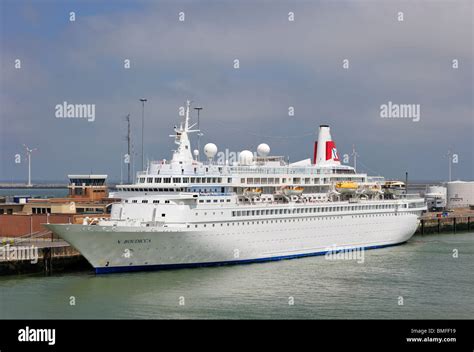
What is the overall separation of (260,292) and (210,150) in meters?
12.4

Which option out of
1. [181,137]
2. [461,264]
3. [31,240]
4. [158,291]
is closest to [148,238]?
[158,291]

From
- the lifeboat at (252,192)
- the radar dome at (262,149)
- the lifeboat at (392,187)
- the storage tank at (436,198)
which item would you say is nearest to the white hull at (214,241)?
the lifeboat at (252,192)

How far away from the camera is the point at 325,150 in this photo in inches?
2018

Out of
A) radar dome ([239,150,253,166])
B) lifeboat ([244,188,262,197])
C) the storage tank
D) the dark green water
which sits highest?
radar dome ([239,150,253,166])

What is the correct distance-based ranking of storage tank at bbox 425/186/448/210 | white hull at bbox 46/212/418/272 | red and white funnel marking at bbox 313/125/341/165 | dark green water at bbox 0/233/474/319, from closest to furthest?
dark green water at bbox 0/233/474/319, white hull at bbox 46/212/418/272, red and white funnel marking at bbox 313/125/341/165, storage tank at bbox 425/186/448/210

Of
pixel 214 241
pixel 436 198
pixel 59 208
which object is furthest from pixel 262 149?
pixel 436 198

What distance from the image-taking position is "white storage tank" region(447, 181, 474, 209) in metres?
84.4

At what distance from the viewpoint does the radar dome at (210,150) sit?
41.6m

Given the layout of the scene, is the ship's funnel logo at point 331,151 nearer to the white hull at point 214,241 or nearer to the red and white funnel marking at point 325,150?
the red and white funnel marking at point 325,150

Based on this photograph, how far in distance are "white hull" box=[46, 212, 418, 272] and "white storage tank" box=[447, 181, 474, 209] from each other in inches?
1598

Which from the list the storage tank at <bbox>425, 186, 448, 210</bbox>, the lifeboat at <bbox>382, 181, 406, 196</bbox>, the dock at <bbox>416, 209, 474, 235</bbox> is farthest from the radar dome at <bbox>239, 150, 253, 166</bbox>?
the storage tank at <bbox>425, 186, 448, 210</bbox>

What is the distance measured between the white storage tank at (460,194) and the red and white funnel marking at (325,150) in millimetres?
37661

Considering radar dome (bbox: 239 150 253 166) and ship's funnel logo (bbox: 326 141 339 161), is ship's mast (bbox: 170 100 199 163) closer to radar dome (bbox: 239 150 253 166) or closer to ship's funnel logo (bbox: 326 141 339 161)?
radar dome (bbox: 239 150 253 166)

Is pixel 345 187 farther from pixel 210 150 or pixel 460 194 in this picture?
pixel 460 194
